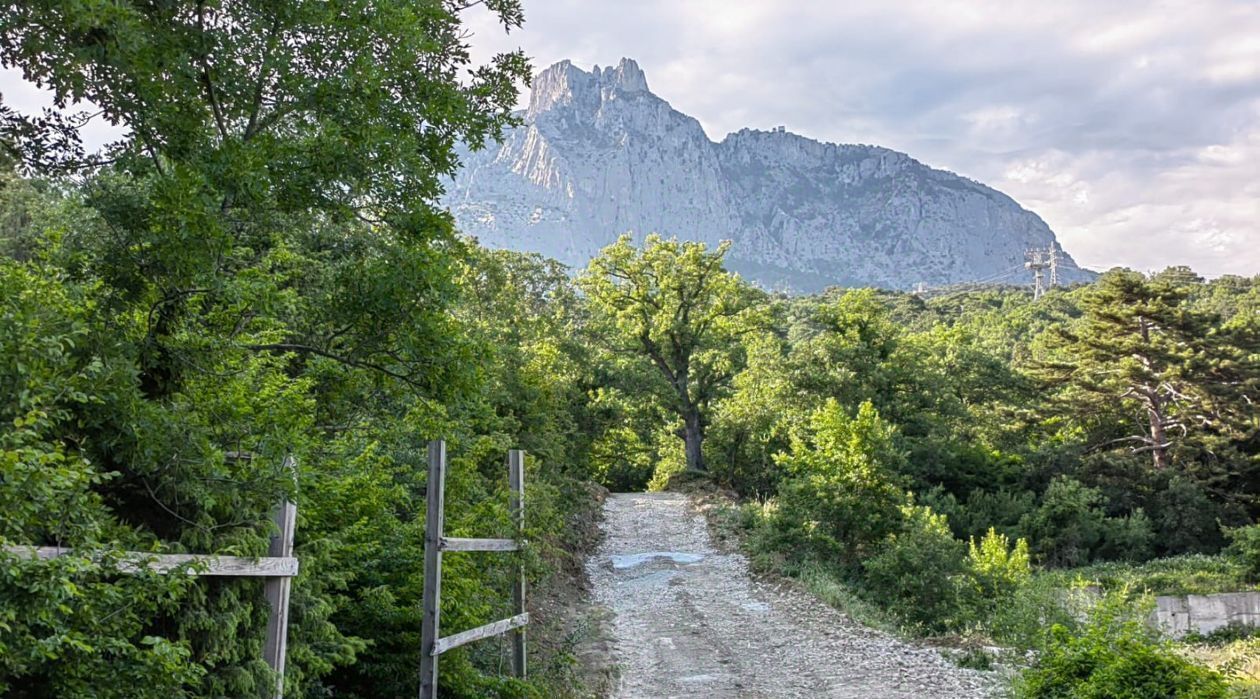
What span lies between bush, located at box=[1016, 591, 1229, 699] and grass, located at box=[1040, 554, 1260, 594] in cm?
1809

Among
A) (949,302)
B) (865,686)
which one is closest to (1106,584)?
(865,686)

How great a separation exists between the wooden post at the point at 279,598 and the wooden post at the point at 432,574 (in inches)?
62.3

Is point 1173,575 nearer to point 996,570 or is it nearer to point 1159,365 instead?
point 996,570

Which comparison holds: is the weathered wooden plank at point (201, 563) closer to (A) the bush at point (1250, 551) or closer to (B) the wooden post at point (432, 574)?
(B) the wooden post at point (432, 574)

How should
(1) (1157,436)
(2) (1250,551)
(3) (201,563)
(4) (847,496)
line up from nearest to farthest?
(3) (201,563) < (4) (847,496) < (2) (1250,551) < (1) (1157,436)

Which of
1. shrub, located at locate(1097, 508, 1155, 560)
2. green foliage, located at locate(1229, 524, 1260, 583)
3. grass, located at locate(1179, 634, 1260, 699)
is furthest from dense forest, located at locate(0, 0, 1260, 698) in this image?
shrub, located at locate(1097, 508, 1155, 560)

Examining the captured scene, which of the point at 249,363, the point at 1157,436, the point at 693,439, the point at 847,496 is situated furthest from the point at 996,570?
the point at 1157,436

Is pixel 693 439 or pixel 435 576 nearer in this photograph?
pixel 435 576

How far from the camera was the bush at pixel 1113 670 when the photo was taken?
6035mm

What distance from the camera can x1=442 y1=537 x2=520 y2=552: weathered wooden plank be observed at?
6379mm

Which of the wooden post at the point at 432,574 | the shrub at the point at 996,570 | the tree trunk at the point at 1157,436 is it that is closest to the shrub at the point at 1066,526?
the tree trunk at the point at 1157,436

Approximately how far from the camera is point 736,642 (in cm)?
1141

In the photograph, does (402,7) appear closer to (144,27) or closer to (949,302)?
(144,27)

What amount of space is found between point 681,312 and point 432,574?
26260mm
